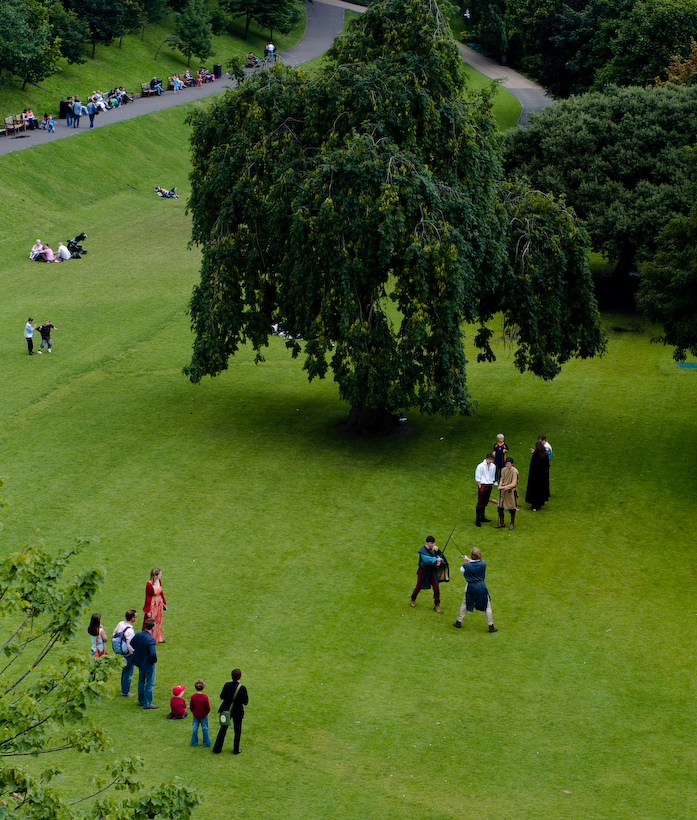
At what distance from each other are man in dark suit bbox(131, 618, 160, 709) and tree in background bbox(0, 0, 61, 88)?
50324mm

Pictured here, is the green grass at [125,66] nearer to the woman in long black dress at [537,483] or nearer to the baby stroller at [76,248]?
the baby stroller at [76,248]

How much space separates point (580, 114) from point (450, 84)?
18.5m

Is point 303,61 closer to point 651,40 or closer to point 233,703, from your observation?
point 651,40

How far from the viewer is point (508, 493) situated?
23328mm

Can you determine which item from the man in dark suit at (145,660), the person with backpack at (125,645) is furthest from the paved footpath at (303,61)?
the man in dark suit at (145,660)

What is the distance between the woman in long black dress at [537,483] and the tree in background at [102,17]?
57470 mm

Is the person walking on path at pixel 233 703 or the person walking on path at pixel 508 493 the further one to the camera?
the person walking on path at pixel 508 493

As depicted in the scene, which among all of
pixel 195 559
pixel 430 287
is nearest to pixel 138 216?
pixel 430 287

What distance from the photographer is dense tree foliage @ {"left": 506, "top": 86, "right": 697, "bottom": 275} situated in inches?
1592

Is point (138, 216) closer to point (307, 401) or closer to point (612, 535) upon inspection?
point (307, 401)

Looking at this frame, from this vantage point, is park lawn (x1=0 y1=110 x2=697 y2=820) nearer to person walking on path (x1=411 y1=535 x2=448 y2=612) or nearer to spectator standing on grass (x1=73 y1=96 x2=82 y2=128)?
person walking on path (x1=411 y1=535 x2=448 y2=612)

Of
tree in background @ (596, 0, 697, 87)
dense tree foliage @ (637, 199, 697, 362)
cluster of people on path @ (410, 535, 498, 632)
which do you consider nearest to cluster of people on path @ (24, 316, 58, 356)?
dense tree foliage @ (637, 199, 697, 362)

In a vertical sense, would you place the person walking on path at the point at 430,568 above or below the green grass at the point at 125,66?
below

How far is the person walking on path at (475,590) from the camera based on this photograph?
60.7 feet
